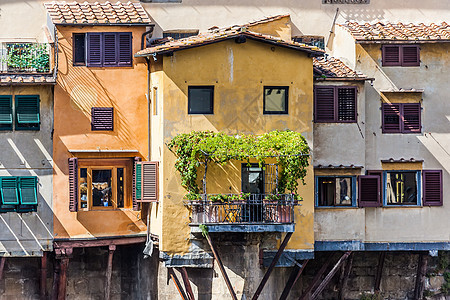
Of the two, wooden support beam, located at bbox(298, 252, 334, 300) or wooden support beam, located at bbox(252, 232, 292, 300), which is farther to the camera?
wooden support beam, located at bbox(298, 252, 334, 300)

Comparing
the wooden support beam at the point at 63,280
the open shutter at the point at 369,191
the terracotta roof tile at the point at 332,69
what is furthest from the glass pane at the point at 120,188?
the open shutter at the point at 369,191

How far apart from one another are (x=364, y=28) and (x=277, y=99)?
14.9ft

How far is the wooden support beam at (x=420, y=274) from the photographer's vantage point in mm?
45031

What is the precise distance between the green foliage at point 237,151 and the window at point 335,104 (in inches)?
93.1

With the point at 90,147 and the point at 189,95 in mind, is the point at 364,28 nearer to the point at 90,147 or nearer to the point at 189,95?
the point at 189,95

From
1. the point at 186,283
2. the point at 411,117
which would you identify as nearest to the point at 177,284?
the point at 186,283

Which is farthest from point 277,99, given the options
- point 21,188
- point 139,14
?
point 21,188

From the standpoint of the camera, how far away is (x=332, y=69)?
43.1 meters

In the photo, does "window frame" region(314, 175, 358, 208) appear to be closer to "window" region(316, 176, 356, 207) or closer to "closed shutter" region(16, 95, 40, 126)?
"window" region(316, 176, 356, 207)

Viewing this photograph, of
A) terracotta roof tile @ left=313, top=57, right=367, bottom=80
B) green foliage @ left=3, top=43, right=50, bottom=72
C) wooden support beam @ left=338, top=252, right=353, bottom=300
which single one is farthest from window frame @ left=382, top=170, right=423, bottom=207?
green foliage @ left=3, top=43, right=50, bottom=72

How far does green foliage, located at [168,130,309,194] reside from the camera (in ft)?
131

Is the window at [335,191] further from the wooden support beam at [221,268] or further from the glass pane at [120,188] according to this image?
the glass pane at [120,188]

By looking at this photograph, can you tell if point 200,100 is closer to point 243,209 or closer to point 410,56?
point 243,209

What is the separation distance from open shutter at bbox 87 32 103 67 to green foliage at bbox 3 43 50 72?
1.37m
